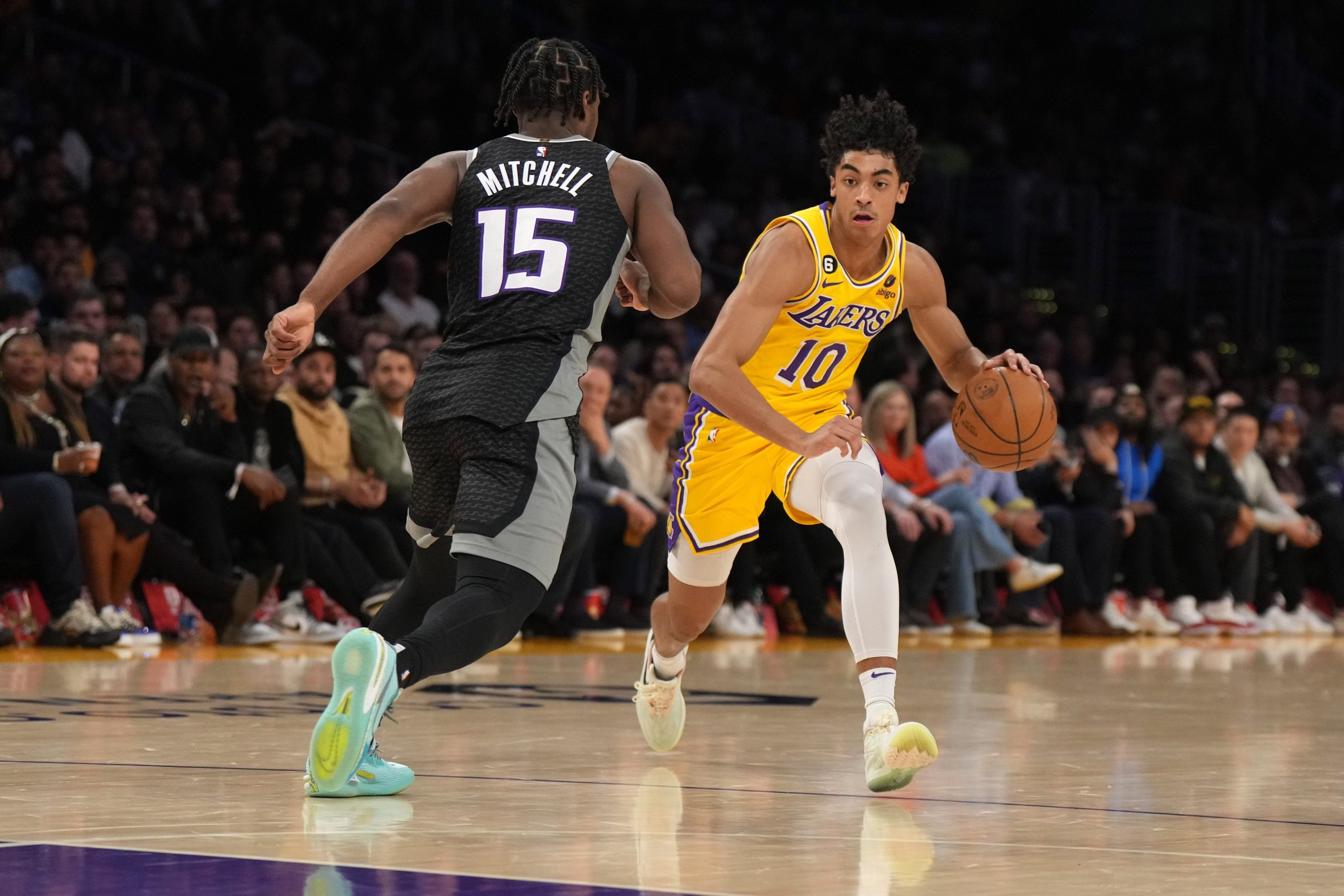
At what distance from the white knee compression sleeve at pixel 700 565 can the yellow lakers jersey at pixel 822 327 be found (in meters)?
0.42

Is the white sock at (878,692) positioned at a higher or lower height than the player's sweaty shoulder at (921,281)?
lower

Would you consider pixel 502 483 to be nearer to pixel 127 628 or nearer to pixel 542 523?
pixel 542 523

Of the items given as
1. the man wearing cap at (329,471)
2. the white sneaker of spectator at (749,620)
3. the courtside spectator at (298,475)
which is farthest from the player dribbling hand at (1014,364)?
the white sneaker of spectator at (749,620)

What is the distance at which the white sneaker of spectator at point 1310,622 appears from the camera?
1303cm

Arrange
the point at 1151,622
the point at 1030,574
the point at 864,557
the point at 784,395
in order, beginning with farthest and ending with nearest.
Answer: the point at 1151,622 → the point at 1030,574 → the point at 784,395 → the point at 864,557

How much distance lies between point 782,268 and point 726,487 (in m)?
0.63

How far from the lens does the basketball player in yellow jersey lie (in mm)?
4746

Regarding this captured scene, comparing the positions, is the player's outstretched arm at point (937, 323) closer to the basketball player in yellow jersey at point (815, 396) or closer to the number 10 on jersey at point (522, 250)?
the basketball player in yellow jersey at point (815, 396)

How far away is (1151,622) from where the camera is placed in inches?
489

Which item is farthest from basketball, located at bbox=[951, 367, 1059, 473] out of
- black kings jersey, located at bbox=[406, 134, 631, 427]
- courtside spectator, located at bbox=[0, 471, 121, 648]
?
courtside spectator, located at bbox=[0, 471, 121, 648]

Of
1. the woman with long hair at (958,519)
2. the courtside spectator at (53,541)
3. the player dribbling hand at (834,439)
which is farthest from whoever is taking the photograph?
the woman with long hair at (958,519)

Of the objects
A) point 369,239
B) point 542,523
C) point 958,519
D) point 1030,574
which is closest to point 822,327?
point 542,523

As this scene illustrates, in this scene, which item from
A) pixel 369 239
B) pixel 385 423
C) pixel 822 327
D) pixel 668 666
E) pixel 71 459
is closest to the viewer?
pixel 369 239

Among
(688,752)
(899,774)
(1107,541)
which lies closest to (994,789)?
(899,774)
